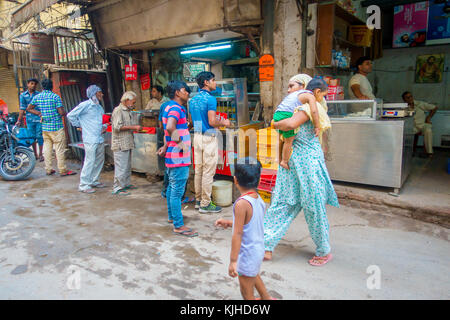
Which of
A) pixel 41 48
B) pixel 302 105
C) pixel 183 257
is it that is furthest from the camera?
pixel 41 48

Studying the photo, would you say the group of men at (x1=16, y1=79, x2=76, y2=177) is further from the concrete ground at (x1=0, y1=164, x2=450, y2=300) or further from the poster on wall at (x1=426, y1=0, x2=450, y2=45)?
the poster on wall at (x1=426, y1=0, x2=450, y2=45)

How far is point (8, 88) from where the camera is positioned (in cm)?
1494

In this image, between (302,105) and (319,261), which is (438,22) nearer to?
(302,105)

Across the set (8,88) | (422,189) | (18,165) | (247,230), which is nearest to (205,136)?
(247,230)

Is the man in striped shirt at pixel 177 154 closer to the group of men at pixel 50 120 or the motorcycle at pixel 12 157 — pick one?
the group of men at pixel 50 120

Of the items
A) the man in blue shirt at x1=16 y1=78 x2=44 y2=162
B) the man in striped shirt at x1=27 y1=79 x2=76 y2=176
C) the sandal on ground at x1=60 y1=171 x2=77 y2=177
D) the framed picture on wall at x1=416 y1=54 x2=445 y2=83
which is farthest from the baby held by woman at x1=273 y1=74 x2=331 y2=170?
the man in blue shirt at x1=16 y1=78 x2=44 y2=162

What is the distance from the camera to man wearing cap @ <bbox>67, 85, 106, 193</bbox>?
5.73 metres

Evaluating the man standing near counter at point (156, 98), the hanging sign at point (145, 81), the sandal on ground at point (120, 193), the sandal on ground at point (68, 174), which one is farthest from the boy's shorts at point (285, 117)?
the hanging sign at point (145, 81)

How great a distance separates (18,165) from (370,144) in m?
6.81

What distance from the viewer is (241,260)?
217cm

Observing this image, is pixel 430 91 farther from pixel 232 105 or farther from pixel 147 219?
pixel 147 219

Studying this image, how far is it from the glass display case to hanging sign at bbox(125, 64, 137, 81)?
5521 mm
